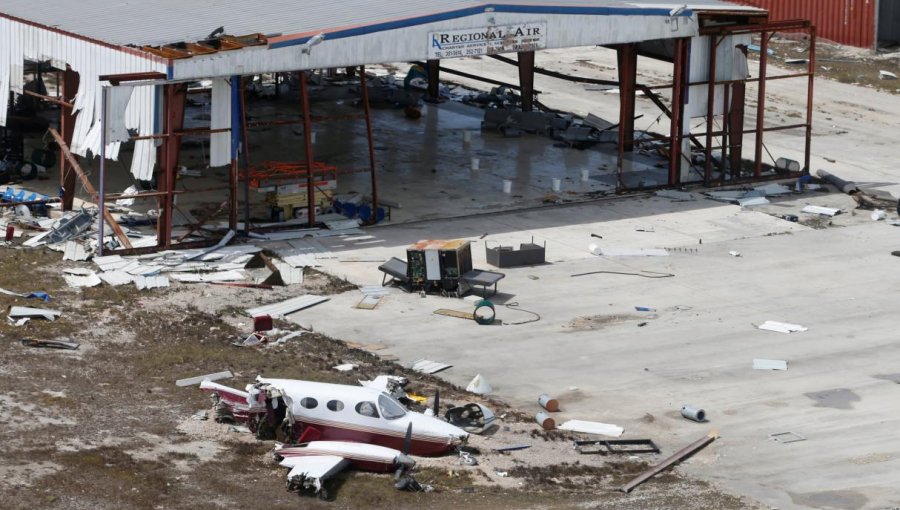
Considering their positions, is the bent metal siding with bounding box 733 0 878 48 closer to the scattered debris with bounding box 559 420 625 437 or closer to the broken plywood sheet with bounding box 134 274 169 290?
the broken plywood sheet with bounding box 134 274 169 290

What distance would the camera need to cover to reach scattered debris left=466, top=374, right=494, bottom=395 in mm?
27344

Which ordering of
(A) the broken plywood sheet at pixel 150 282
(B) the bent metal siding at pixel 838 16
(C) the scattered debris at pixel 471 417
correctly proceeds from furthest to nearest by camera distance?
(B) the bent metal siding at pixel 838 16 → (A) the broken plywood sheet at pixel 150 282 → (C) the scattered debris at pixel 471 417

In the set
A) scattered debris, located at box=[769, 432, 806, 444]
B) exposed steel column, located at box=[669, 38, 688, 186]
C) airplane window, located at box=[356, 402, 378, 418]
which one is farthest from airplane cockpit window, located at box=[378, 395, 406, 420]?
exposed steel column, located at box=[669, 38, 688, 186]

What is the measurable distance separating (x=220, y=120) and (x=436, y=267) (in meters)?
7.44

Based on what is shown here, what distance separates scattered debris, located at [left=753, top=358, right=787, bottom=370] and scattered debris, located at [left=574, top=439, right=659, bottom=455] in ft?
16.0

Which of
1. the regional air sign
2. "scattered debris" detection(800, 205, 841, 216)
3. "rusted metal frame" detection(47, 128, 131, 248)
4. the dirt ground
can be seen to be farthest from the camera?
"scattered debris" detection(800, 205, 841, 216)

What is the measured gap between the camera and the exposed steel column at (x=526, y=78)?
5366 centimetres

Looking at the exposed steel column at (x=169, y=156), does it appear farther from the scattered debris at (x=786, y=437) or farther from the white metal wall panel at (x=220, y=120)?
the scattered debris at (x=786, y=437)

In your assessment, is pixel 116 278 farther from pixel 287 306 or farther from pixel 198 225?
pixel 287 306

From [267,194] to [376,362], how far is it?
1188 cm


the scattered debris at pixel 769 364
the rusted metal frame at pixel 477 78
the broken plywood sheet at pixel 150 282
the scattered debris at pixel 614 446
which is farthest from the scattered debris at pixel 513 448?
the rusted metal frame at pixel 477 78

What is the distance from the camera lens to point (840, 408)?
27078 mm

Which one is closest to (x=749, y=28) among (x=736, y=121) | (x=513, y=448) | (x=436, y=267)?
(x=736, y=121)

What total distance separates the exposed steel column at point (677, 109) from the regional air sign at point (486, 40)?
195 inches
